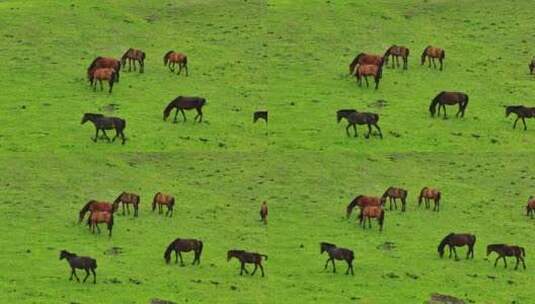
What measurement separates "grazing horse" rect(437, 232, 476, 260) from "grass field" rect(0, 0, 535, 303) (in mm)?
582

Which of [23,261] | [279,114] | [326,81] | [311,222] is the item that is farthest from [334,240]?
[326,81]

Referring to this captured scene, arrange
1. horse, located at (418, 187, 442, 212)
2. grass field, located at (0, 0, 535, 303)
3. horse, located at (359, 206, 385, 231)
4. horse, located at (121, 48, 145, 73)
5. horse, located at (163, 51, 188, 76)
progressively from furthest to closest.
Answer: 1. horse, located at (163, 51, 188, 76)
2. horse, located at (121, 48, 145, 73)
3. horse, located at (418, 187, 442, 212)
4. horse, located at (359, 206, 385, 231)
5. grass field, located at (0, 0, 535, 303)

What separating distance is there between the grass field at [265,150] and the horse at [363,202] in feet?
2.17

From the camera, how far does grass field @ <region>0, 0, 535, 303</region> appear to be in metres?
66.6

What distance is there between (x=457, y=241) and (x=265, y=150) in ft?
52.5

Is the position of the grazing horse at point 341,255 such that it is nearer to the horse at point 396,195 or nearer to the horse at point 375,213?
the horse at point 375,213

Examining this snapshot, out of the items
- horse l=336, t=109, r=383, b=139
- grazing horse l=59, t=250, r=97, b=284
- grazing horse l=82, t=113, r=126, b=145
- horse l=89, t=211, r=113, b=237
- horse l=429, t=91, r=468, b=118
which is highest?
horse l=429, t=91, r=468, b=118

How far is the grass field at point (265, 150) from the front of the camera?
219 feet

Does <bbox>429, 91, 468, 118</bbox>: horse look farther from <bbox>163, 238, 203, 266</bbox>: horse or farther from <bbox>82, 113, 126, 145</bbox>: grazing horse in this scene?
<bbox>163, 238, 203, 266</bbox>: horse

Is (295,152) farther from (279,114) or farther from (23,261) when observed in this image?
(23,261)

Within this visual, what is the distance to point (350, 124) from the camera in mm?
84500

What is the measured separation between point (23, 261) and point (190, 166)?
16162mm

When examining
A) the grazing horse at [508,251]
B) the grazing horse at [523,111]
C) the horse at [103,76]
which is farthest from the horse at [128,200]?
the grazing horse at [523,111]

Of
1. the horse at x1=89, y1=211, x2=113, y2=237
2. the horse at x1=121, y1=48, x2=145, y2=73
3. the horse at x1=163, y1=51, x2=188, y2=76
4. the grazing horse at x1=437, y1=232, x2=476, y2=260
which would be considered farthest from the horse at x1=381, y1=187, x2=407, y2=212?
the horse at x1=121, y1=48, x2=145, y2=73
